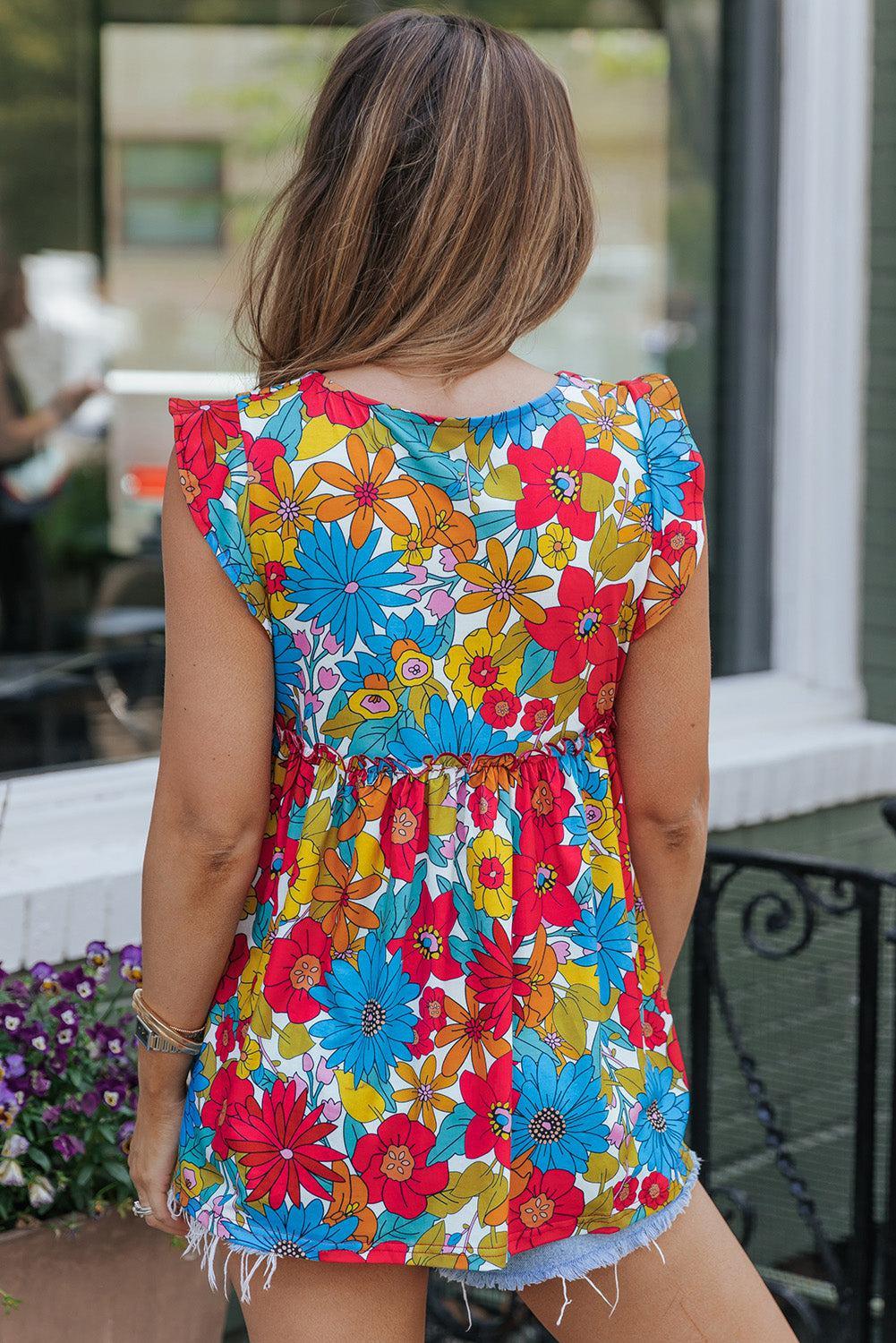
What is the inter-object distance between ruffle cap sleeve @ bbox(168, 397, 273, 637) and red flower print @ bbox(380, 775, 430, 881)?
0.21 metres

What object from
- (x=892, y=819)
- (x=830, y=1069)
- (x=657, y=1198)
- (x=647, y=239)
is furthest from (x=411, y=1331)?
(x=647, y=239)

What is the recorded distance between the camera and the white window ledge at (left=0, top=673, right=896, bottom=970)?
7.42ft

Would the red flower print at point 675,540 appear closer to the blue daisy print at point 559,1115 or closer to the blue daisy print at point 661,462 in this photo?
the blue daisy print at point 661,462

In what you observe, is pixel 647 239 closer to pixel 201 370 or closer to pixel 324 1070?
pixel 324 1070

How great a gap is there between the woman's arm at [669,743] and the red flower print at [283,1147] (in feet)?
1.35

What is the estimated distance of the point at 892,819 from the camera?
2.38 metres

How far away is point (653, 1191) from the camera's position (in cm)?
137

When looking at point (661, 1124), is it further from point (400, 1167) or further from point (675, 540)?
Answer: point (675, 540)

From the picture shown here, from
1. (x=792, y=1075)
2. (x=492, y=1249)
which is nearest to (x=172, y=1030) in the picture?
(x=492, y=1249)

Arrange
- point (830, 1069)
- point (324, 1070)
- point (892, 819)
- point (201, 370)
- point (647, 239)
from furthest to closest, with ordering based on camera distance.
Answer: point (201, 370) < point (647, 239) < point (830, 1069) < point (892, 819) < point (324, 1070)

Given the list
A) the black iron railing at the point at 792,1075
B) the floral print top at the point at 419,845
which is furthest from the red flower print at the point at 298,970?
the black iron railing at the point at 792,1075

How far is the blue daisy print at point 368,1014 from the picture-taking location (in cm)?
129

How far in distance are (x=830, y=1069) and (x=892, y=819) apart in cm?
149

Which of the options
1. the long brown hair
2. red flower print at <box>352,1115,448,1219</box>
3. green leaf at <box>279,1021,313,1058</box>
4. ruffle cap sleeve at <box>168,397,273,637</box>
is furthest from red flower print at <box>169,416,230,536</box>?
red flower print at <box>352,1115,448,1219</box>
